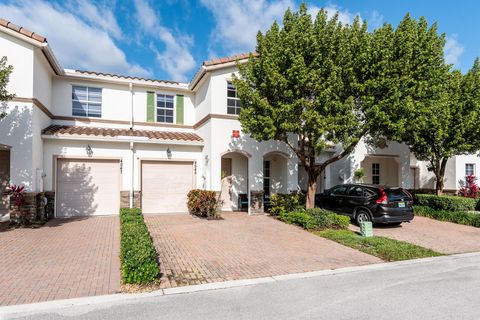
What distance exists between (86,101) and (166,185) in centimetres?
591

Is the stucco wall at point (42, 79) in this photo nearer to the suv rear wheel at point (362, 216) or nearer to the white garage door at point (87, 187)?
the white garage door at point (87, 187)

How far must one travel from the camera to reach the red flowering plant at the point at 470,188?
18984 mm

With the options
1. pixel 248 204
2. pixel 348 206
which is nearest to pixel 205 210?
pixel 248 204

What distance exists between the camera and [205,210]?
42.9ft

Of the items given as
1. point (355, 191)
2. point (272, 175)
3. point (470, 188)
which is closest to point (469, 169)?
point (470, 188)

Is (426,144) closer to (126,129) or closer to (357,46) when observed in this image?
(357,46)

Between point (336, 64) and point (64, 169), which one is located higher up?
point (336, 64)

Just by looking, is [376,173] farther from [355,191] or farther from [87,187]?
[87,187]

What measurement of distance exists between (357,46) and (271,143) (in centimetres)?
576

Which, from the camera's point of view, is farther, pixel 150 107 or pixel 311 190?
pixel 150 107

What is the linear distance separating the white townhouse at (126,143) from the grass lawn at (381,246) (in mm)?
5105

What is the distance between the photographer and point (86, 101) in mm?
14930

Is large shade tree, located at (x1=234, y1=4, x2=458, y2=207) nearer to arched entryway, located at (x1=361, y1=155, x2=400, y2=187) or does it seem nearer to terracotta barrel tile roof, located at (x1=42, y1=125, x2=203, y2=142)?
terracotta barrel tile roof, located at (x1=42, y1=125, x2=203, y2=142)

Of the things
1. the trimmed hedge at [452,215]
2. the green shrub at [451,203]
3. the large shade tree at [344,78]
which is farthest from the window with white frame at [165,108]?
the green shrub at [451,203]
